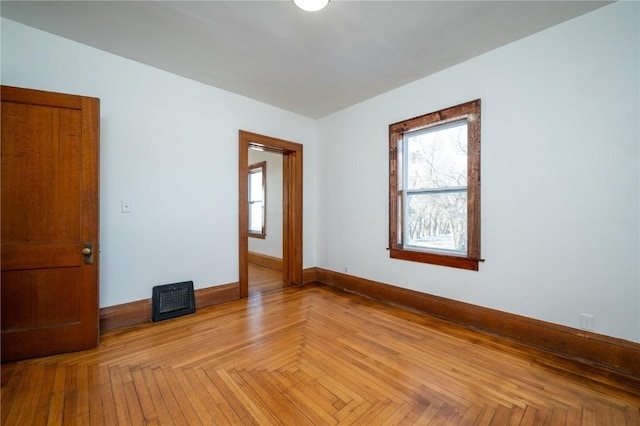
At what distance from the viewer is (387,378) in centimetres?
198

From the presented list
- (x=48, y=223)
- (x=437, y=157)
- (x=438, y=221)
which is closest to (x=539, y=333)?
(x=438, y=221)

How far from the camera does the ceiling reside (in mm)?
2168

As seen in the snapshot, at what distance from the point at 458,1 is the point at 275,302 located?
12.0 feet

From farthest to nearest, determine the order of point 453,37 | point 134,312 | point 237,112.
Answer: point 237,112, point 134,312, point 453,37

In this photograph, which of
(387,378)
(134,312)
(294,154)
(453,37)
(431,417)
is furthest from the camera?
(294,154)

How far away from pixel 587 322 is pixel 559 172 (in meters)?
1.28

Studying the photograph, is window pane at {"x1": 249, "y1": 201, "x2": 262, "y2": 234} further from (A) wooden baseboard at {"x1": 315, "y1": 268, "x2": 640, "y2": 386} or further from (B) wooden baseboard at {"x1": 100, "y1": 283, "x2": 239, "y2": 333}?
(A) wooden baseboard at {"x1": 315, "y1": 268, "x2": 640, "y2": 386}

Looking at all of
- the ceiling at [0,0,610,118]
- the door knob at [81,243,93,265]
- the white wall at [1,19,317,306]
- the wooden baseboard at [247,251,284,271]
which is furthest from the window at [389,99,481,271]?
the door knob at [81,243,93,265]

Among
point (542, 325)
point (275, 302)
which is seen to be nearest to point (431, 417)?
point (542, 325)

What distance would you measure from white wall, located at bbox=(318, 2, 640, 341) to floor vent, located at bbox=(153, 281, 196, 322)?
2844mm

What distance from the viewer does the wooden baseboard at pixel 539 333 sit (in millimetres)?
2064

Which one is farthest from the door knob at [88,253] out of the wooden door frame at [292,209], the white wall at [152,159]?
the wooden door frame at [292,209]

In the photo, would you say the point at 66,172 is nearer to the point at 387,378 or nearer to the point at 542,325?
the point at 387,378

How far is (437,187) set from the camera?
10.7 ft
